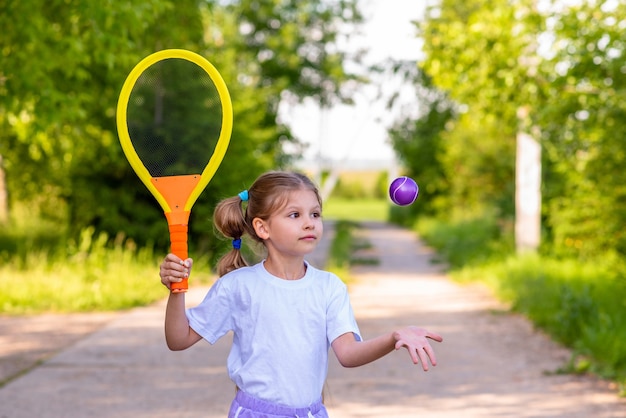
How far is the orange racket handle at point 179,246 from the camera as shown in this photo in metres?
3.12

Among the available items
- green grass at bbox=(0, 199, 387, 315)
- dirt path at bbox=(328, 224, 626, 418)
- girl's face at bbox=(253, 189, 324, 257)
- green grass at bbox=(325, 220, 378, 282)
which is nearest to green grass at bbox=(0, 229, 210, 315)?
green grass at bbox=(0, 199, 387, 315)

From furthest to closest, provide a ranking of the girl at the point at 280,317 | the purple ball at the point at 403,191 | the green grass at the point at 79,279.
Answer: the green grass at the point at 79,279
the purple ball at the point at 403,191
the girl at the point at 280,317

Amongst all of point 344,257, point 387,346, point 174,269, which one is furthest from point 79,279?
point 387,346

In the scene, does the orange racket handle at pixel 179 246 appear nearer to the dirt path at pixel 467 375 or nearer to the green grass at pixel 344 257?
the dirt path at pixel 467 375

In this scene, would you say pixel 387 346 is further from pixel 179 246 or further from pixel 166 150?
pixel 166 150

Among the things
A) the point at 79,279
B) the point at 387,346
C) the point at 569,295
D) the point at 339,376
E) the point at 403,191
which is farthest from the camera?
the point at 79,279

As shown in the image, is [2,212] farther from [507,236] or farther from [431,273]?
[507,236]

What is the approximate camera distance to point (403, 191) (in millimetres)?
3611

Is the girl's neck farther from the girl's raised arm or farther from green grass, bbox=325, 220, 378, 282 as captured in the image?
green grass, bbox=325, 220, 378, 282

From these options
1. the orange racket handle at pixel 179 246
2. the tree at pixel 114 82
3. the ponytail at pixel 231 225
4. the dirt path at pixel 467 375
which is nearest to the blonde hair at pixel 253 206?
the ponytail at pixel 231 225

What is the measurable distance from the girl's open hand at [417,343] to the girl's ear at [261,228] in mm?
634

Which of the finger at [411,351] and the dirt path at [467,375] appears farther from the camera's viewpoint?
the dirt path at [467,375]

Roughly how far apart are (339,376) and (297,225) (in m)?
4.33

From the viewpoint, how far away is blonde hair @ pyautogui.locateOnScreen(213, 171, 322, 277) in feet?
10.9
